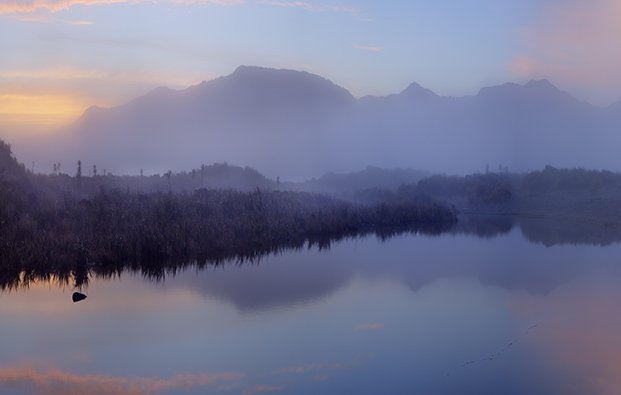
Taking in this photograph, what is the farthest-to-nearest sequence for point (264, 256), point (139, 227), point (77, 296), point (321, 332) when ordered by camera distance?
1. point (264, 256)
2. point (139, 227)
3. point (77, 296)
4. point (321, 332)

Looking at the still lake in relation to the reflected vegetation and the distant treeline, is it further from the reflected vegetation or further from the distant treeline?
the distant treeline

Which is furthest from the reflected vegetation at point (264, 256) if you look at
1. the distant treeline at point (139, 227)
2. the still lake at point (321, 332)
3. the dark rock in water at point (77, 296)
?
the dark rock in water at point (77, 296)

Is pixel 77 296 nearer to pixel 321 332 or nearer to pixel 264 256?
pixel 321 332

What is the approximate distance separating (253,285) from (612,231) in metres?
21.4

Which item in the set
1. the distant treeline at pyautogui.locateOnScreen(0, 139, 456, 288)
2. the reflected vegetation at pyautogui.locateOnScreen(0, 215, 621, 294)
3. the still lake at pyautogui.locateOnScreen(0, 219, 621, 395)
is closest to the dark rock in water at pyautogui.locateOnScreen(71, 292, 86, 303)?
the still lake at pyautogui.locateOnScreen(0, 219, 621, 395)

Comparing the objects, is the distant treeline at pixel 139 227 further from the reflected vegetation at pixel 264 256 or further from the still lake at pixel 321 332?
the still lake at pixel 321 332

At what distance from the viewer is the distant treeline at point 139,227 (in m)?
16.6

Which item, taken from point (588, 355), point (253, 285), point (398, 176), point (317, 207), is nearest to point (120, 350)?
point (253, 285)

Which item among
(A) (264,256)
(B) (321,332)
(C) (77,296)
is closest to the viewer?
(B) (321,332)

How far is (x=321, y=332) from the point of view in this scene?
12.0 m

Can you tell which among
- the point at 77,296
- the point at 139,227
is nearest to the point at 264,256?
the point at 139,227

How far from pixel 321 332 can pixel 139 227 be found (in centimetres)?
962

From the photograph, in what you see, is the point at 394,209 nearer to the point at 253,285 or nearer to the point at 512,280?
the point at 512,280

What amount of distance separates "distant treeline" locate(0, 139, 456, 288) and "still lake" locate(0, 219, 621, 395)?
4.47ft
